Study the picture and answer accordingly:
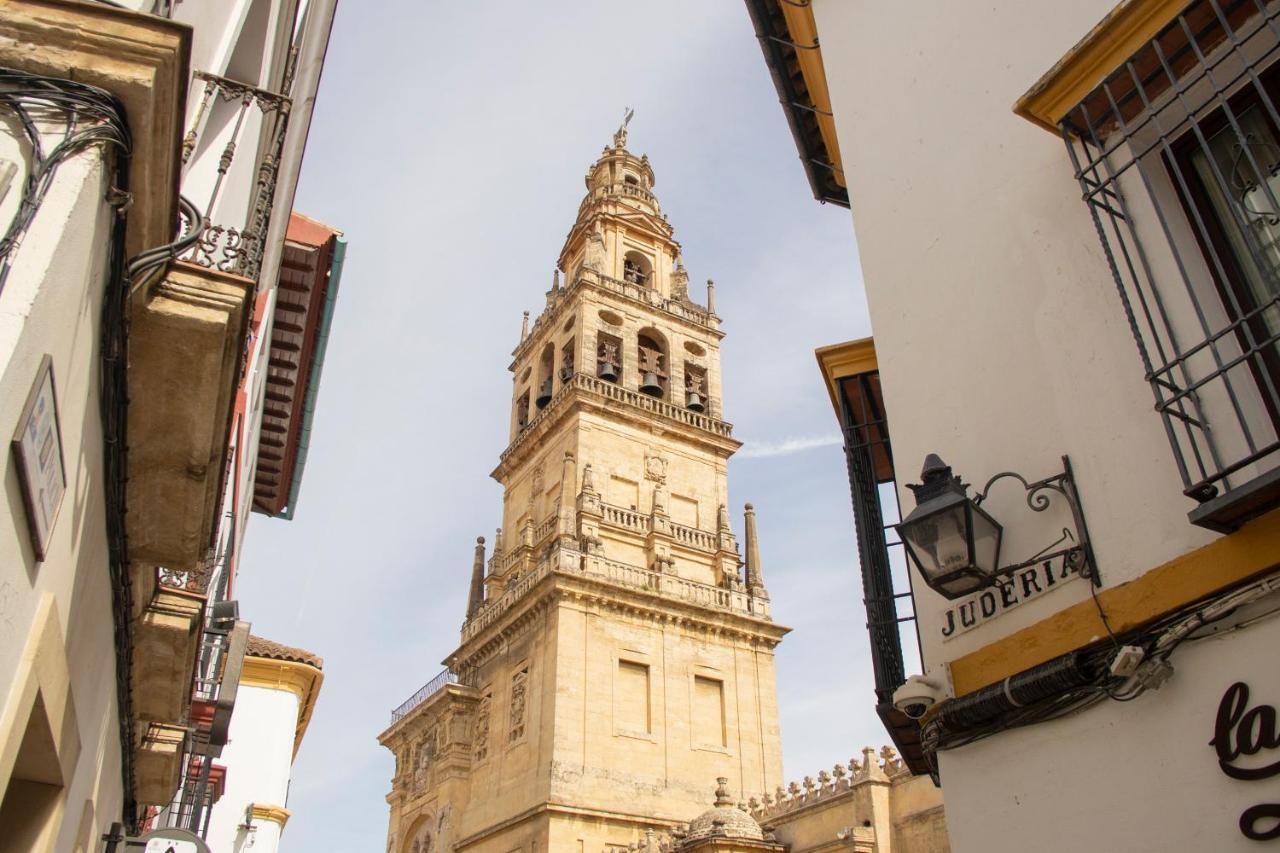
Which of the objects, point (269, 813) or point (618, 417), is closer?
point (269, 813)

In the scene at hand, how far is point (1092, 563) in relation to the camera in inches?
152

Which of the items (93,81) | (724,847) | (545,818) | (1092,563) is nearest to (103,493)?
(93,81)

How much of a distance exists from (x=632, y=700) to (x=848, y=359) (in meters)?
20.5

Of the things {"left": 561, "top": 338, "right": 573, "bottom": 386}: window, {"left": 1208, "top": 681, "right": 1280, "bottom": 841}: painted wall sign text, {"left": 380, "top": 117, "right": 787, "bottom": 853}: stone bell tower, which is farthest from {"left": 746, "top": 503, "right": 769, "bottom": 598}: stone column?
{"left": 1208, "top": 681, "right": 1280, "bottom": 841}: painted wall sign text

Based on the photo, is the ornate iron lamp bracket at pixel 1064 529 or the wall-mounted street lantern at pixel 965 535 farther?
the wall-mounted street lantern at pixel 965 535

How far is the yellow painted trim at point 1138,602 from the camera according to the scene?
3.25m

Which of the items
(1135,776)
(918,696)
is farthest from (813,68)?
(1135,776)

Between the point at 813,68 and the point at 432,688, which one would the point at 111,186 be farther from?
the point at 432,688

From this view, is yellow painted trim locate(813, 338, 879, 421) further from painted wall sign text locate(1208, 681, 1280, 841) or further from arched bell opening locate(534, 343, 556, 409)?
arched bell opening locate(534, 343, 556, 409)

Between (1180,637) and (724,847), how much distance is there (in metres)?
16.5

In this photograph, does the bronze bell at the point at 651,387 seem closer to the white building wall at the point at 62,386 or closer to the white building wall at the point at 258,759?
the white building wall at the point at 258,759

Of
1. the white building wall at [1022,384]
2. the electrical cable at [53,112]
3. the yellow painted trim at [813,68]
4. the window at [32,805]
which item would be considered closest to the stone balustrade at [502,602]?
the yellow painted trim at [813,68]

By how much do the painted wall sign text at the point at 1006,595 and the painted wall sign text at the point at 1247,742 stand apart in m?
0.81

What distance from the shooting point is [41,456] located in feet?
9.18
